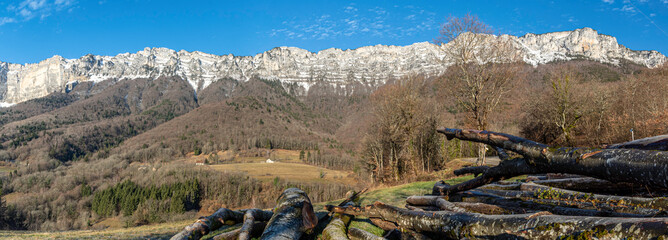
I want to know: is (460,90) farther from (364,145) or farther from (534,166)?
(364,145)

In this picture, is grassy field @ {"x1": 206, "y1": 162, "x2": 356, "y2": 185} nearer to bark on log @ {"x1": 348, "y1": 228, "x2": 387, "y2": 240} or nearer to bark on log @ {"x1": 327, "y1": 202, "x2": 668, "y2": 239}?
bark on log @ {"x1": 348, "y1": 228, "x2": 387, "y2": 240}

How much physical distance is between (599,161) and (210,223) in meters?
5.66

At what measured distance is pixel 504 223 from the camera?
9.97 ft

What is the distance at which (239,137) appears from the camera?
192875 millimetres

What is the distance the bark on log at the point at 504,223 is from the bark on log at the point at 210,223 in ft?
10.2

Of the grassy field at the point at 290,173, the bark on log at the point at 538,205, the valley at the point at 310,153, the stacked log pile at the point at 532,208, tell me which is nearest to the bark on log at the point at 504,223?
the stacked log pile at the point at 532,208

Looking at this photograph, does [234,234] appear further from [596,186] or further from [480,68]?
[480,68]

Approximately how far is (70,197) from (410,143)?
125 metres

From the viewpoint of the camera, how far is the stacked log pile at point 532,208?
2.53m

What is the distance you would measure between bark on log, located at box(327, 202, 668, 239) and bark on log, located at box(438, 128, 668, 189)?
0.66 meters

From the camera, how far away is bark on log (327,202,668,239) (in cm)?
210

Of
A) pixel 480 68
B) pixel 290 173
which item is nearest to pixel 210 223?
pixel 480 68

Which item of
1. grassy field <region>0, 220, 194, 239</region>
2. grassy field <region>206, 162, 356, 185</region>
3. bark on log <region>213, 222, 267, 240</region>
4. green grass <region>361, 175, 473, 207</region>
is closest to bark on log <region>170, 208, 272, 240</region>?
bark on log <region>213, 222, 267, 240</region>

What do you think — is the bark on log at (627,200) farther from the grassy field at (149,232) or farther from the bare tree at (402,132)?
the bare tree at (402,132)
